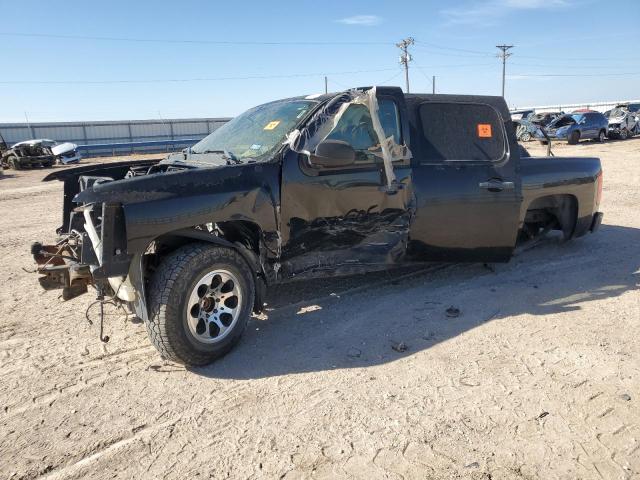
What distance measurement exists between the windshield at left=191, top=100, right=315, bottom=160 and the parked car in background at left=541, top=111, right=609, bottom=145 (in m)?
23.4

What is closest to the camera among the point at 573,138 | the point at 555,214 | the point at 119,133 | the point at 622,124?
the point at 555,214

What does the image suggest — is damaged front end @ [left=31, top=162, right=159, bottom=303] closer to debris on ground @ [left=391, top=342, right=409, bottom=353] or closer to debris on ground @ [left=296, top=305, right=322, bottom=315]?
debris on ground @ [left=296, top=305, right=322, bottom=315]

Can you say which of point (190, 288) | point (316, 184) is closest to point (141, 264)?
point (190, 288)

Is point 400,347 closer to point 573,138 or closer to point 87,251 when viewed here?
point 87,251

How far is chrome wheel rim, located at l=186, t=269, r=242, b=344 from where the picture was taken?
3.57 meters

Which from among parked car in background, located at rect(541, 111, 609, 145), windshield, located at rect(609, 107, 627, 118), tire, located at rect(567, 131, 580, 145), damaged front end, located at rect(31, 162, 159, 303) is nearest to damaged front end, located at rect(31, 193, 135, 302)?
damaged front end, located at rect(31, 162, 159, 303)

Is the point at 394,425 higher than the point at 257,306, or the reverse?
the point at 257,306

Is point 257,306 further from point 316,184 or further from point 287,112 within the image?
point 287,112

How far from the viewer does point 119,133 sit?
39.1 metres

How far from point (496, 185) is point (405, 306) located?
1473 millimetres

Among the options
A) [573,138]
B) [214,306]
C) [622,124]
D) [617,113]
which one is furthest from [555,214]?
[617,113]

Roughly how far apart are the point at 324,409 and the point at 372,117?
97.7 inches

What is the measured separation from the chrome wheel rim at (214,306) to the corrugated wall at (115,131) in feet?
98.7

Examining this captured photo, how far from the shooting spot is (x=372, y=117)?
4.34 meters
